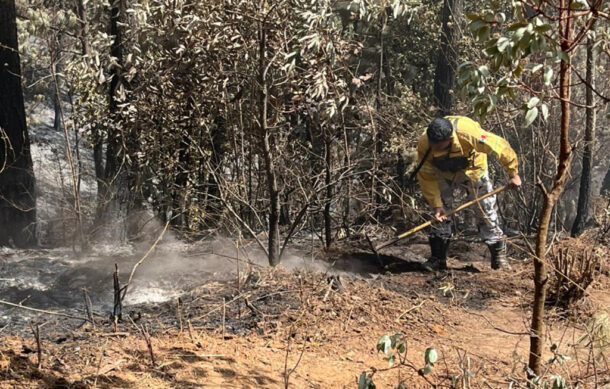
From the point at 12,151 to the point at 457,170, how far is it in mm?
5563

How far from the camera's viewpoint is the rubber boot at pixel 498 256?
7254 mm

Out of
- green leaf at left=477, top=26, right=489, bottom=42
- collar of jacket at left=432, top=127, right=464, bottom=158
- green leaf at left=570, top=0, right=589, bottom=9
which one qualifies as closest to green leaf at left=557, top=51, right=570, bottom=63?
green leaf at left=570, top=0, right=589, bottom=9

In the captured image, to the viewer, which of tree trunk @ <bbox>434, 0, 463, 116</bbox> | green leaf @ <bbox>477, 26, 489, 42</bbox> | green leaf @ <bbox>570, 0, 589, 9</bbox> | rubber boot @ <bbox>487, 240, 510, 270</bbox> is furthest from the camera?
tree trunk @ <bbox>434, 0, 463, 116</bbox>

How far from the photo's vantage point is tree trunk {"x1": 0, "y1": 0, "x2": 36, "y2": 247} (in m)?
8.09

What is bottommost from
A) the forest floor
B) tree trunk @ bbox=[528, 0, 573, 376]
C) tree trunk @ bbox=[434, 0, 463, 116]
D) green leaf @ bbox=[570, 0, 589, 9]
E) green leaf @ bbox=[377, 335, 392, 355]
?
the forest floor

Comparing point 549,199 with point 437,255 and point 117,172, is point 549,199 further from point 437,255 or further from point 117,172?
point 117,172

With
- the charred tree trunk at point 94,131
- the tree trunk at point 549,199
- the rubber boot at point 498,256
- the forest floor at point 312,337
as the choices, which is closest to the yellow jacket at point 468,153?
the rubber boot at point 498,256

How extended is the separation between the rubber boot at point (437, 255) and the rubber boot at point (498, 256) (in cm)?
50

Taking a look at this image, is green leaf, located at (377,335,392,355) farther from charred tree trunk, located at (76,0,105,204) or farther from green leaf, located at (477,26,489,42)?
charred tree trunk, located at (76,0,105,204)

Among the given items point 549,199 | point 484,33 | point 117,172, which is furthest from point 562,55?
point 117,172

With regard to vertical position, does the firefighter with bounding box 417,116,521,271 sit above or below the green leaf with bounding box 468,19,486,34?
below

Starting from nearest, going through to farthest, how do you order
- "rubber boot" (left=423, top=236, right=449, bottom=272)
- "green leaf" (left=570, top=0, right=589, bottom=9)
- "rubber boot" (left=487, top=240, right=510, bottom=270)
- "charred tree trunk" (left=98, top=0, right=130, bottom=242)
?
"green leaf" (left=570, top=0, right=589, bottom=9) < "rubber boot" (left=487, top=240, right=510, bottom=270) < "rubber boot" (left=423, top=236, right=449, bottom=272) < "charred tree trunk" (left=98, top=0, right=130, bottom=242)

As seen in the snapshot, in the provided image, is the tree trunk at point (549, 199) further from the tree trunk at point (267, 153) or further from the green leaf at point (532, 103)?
the tree trunk at point (267, 153)

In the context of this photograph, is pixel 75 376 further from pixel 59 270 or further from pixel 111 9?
pixel 111 9
